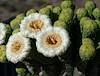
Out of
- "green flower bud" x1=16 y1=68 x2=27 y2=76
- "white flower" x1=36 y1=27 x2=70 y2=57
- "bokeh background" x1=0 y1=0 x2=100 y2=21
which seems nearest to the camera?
"white flower" x1=36 y1=27 x2=70 y2=57

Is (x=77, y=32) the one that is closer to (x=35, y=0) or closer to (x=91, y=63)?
(x=91, y=63)

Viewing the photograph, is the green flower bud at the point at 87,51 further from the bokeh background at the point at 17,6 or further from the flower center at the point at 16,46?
the bokeh background at the point at 17,6

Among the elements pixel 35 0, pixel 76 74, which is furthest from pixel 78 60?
pixel 35 0

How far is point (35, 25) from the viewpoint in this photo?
905 millimetres

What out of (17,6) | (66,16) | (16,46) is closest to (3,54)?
(16,46)

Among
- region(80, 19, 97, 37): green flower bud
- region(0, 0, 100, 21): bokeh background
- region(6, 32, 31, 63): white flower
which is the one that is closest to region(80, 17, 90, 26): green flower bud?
region(80, 19, 97, 37): green flower bud

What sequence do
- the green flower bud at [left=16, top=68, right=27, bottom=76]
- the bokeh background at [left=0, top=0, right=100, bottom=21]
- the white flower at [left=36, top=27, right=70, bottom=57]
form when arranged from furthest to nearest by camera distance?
the bokeh background at [left=0, top=0, right=100, bottom=21] < the green flower bud at [left=16, top=68, right=27, bottom=76] < the white flower at [left=36, top=27, right=70, bottom=57]

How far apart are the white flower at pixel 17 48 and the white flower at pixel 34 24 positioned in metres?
0.01

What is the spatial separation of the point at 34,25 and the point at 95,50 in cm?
14

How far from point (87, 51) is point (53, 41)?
2.7 inches

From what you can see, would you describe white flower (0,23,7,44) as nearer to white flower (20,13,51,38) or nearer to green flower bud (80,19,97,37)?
white flower (20,13,51,38)

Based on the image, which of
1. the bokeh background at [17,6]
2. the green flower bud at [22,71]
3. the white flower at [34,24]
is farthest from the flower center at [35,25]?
the bokeh background at [17,6]

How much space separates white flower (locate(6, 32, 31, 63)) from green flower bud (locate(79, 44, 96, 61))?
0.10m

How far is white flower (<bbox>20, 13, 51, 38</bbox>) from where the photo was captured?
34.7 inches
